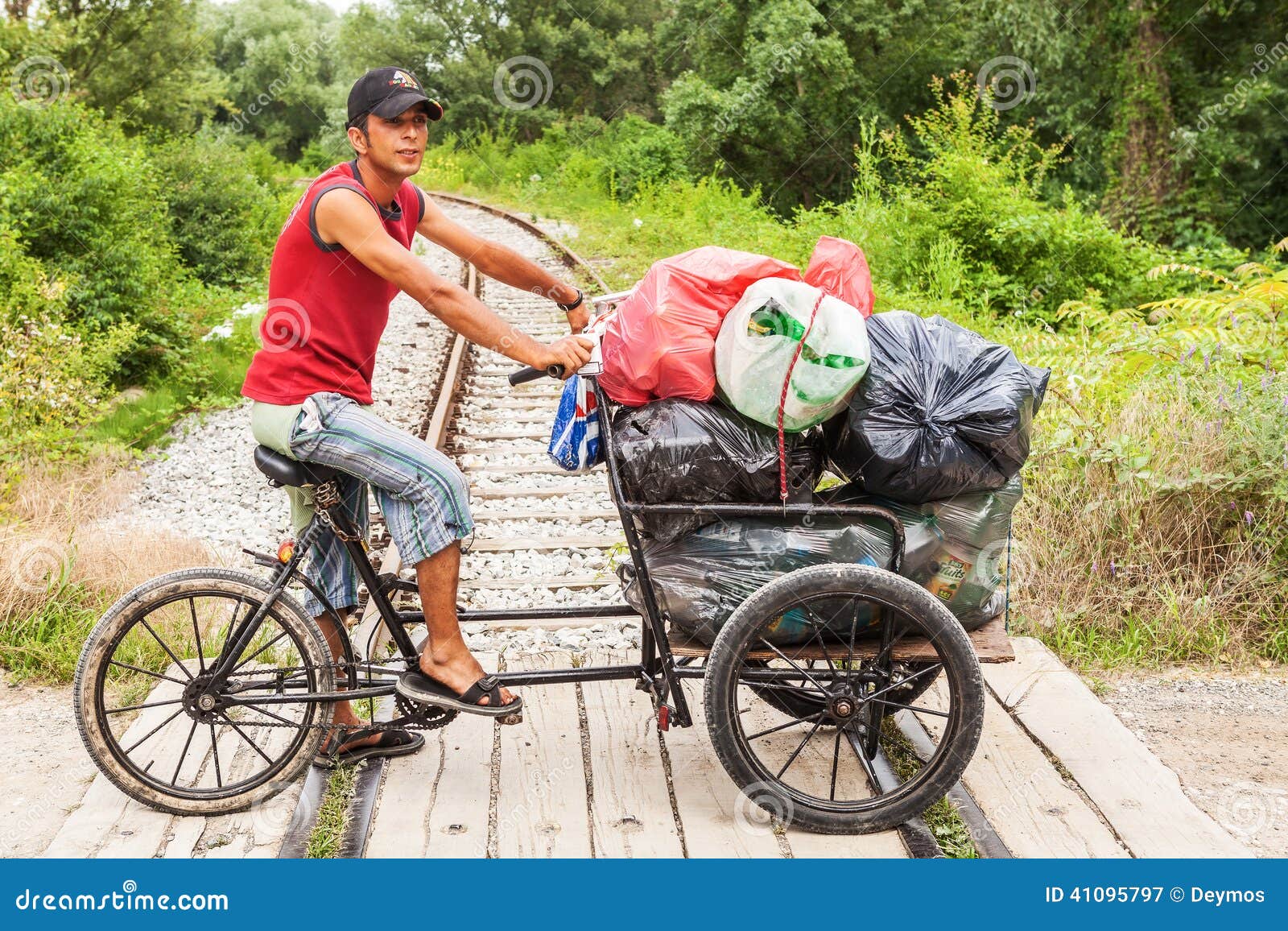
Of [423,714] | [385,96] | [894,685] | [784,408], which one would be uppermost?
[385,96]

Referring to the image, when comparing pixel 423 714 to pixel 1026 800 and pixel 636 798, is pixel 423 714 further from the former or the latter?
pixel 1026 800

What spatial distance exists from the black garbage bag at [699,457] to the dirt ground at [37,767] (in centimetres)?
209

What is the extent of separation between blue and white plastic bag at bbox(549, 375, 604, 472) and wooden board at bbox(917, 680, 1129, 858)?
4.83ft

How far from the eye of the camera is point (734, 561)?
3312mm

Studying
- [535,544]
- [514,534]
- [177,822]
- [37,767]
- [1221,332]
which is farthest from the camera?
[1221,332]

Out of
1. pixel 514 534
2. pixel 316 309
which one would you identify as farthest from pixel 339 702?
pixel 514 534

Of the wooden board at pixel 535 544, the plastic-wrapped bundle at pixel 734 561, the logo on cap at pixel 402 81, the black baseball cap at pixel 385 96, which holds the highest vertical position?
the logo on cap at pixel 402 81

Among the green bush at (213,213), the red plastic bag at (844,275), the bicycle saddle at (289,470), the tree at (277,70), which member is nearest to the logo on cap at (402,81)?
the bicycle saddle at (289,470)

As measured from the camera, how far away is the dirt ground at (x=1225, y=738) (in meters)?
3.48

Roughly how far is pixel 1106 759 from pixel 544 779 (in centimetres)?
183

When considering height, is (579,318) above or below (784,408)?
above

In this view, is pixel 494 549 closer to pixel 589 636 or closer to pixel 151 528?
pixel 589 636

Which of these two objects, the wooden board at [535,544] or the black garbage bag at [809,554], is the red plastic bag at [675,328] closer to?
the black garbage bag at [809,554]

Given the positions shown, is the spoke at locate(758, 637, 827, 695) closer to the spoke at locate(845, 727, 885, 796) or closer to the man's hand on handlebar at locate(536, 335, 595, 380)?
the spoke at locate(845, 727, 885, 796)
